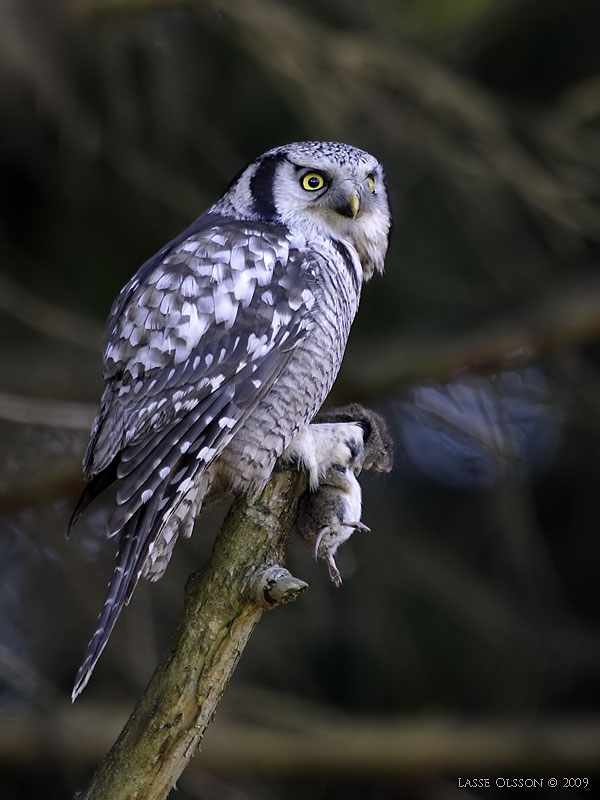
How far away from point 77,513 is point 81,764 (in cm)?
190

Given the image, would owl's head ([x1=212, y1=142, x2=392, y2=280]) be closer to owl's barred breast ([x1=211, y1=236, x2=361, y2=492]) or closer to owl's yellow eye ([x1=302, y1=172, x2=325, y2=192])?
owl's yellow eye ([x1=302, y1=172, x2=325, y2=192])

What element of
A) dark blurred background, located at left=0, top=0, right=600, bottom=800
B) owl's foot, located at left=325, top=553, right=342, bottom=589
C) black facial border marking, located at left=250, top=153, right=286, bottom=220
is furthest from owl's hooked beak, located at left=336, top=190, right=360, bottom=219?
owl's foot, located at left=325, top=553, right=342, bottom=589

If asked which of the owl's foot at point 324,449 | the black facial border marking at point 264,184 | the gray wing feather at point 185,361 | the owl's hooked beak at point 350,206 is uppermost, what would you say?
the black facial border marking at point 264,184

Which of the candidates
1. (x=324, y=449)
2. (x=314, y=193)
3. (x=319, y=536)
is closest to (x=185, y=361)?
(x=324, y=449)

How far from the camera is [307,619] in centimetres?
438

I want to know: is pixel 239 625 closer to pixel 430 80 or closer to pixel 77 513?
pixel 77 513

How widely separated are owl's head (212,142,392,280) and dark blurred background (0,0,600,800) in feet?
2.57

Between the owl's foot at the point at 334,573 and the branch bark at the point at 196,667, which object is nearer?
the branch bark at the point at 196,667

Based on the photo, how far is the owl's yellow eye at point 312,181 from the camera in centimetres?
297

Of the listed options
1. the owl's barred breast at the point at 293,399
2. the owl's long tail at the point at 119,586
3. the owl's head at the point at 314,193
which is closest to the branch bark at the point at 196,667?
the owl's long tail at the point at 119,586

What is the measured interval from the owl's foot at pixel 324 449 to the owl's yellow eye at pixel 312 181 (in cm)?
73

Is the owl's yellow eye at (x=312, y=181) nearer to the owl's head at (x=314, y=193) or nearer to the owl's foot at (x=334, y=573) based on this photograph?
the owl's head at (x=314, y=193)

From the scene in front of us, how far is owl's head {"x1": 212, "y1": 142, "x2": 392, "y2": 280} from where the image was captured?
2951mm

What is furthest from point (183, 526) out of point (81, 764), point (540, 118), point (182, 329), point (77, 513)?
point (540, 118)
